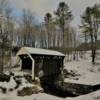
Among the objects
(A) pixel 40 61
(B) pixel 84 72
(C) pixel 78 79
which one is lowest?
(C) pixel 78 79

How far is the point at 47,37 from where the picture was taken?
54656mm

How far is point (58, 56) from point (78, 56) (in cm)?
1934

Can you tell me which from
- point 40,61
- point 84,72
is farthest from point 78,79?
point 40,61

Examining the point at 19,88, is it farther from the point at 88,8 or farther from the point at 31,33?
the point at 31,33

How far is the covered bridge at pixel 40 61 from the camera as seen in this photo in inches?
775

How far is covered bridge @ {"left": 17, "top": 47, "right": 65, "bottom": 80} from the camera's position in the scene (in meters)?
19.7

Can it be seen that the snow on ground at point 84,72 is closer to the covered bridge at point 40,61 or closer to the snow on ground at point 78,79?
the snow on ground at point 78,79

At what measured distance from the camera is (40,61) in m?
21.2

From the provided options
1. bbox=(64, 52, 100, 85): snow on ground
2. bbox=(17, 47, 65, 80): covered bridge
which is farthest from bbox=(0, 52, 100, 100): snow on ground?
bbox=(17, 47, 65, 80): covered bridge

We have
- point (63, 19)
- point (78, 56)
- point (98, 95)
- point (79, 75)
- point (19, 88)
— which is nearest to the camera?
point (98, 95)

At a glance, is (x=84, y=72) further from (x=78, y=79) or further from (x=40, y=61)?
(x=40, y=61)

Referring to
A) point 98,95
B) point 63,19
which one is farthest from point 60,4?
point 98,95

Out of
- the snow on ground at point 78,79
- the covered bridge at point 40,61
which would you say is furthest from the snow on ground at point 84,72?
the covered bridge at point 40,61

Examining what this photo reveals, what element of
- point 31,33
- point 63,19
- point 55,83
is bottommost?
point 55,83
